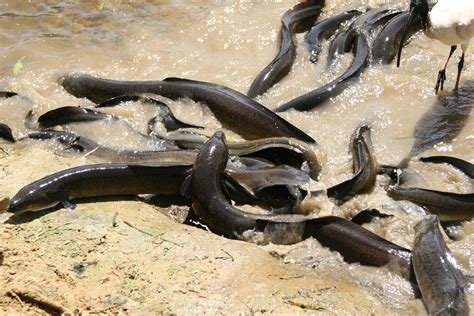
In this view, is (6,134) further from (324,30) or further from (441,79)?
(441,79)

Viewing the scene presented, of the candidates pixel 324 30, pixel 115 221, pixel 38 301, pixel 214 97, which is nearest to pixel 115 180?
pixel 115 221

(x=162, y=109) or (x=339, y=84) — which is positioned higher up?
(x=339, y=84)

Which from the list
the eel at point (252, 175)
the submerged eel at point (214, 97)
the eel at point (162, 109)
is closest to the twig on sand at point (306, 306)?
the eel at point (252, 175)

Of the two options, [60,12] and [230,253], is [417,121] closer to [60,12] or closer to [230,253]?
[230,253]

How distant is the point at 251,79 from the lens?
5.11m

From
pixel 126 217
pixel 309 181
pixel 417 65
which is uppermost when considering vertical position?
pixel 417 65

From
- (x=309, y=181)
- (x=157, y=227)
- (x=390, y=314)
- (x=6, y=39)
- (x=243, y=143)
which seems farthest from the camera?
(x=6, y=39)

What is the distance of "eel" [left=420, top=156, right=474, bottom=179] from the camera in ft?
12.6

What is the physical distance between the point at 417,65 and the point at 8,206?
3.54 m

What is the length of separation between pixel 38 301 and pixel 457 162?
8.99ft

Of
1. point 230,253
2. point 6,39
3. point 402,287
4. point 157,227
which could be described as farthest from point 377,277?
point 6,39

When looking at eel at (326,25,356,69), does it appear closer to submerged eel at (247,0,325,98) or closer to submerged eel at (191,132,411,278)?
submerged eel at (247,0,325,98)

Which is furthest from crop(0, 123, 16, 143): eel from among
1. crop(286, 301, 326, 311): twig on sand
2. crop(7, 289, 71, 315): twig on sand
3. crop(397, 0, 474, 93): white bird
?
crop(397, 0, 474, 93): white bird

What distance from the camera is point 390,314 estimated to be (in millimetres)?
2754
